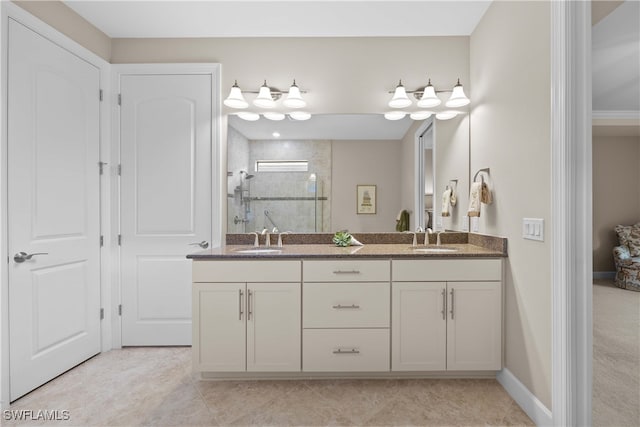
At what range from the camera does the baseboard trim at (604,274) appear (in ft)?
6.52

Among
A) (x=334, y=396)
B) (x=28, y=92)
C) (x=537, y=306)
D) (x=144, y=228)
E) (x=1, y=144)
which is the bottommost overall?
(x=334, y=396)

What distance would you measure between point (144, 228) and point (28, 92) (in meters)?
1.14

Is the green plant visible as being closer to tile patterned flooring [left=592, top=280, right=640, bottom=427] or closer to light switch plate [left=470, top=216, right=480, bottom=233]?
light switch plate [left=470, top=216, right=480, bottom=233]

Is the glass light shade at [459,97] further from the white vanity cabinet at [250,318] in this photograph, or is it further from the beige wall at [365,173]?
the white vanity cabinet at [250,318]

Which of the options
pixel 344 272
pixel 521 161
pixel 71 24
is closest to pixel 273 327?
pixel 344 272

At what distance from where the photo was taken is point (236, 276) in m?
2.20

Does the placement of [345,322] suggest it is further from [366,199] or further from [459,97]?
[459,97]

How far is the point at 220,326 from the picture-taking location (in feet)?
7.21

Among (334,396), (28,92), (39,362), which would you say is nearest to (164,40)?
(28,92)

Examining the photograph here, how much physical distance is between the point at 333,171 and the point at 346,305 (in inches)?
42.2

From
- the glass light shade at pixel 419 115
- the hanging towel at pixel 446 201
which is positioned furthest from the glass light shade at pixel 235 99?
the hanging towel at pixel 446 201

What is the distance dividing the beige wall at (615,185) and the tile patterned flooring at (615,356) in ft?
1.15

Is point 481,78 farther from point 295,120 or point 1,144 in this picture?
point 1,144

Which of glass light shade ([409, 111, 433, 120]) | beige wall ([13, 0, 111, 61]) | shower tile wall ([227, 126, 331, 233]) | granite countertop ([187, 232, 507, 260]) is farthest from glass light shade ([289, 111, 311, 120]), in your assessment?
beige wall ([13, 0, 111, 61])
